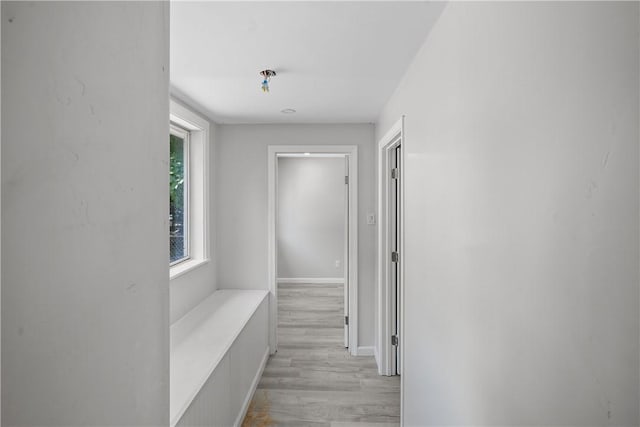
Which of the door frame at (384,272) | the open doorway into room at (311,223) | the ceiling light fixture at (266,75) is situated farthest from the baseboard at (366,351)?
the ceiling light fixture at (266,75)

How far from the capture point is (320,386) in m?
3.00

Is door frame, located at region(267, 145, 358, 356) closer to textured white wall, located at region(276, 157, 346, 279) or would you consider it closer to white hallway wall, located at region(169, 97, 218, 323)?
white hallway wall, located at region(169, 97, 218, 323)

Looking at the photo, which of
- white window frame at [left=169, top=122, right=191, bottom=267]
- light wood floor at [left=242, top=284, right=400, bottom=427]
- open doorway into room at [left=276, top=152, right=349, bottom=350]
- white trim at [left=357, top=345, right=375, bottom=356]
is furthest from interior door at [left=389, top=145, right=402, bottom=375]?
open doorway into room at [left=276, top=152, right=349, bottom=350]

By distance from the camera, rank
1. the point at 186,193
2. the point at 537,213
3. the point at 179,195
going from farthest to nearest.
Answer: the point at 186,193, the point at 179,195, the point at 537,213

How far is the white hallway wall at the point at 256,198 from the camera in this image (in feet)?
11.8

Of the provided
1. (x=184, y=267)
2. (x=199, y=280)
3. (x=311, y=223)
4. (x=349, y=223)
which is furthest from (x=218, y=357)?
(x=311, y=223)

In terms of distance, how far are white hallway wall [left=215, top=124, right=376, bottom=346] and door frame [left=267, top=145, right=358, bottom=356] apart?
5 centimetres

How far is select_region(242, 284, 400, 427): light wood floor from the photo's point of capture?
8.43 feet

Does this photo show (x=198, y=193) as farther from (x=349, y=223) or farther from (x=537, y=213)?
(x=537, y=213)

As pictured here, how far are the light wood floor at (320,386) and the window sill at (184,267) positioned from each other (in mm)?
1136

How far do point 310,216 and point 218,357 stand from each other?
451 centimetres

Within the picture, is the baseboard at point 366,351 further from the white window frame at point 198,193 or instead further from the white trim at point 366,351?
the white window frame at point 198,193

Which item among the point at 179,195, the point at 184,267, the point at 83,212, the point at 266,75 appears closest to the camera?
the point at 83,212

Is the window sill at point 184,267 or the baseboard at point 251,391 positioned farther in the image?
the window sill at point 184,267
